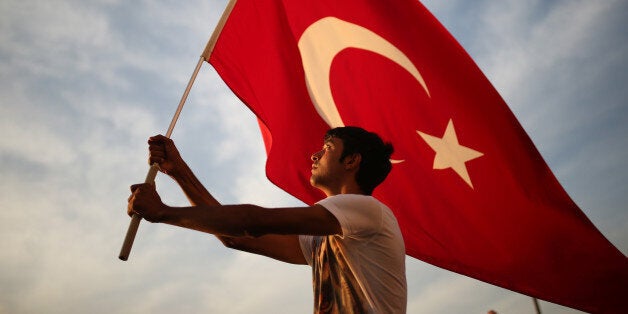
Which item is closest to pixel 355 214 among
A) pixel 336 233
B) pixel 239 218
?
pixel 336 233

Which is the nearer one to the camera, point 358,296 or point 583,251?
point 358,296

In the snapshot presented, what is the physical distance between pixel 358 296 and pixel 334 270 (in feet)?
0.85

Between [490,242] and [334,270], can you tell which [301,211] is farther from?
[490,242]

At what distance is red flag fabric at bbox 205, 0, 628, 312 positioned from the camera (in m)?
4.53

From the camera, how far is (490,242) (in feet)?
15.3

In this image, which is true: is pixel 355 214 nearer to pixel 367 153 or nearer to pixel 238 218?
pixel 238 218

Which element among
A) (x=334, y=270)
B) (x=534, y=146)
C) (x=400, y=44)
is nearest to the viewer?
(x=334, y=270)

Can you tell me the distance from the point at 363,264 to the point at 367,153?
102cm

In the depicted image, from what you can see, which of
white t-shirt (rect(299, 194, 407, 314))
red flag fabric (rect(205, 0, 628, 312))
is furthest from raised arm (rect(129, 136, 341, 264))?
red flag fabric (rect(205, 0, 628, 312))

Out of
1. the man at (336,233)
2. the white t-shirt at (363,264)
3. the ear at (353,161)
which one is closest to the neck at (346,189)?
the ear at (353,161)

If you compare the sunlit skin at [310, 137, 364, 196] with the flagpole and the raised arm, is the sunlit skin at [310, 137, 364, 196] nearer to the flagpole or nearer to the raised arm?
the raised arm

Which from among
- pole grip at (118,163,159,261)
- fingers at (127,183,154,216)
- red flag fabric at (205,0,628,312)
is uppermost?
red flag fabric at (205,0,628,312)

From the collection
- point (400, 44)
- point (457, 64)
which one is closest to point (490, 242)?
point (457, 64)

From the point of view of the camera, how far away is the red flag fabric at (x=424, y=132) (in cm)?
453
